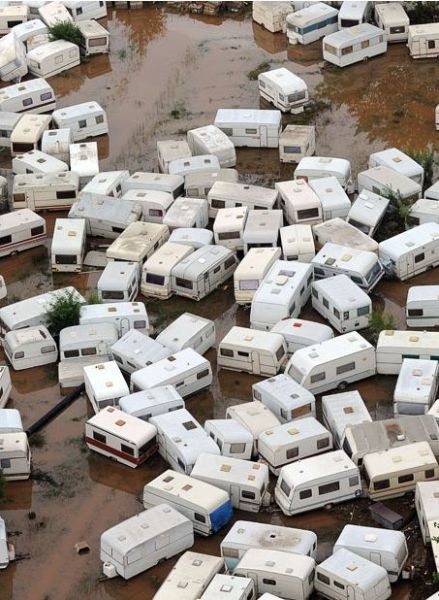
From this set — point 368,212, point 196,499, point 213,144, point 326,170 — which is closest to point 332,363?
point 196,499

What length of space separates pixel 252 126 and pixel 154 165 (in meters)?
5.05

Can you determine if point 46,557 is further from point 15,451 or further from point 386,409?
point 386,409

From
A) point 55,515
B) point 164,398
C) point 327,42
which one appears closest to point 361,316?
point 164,398

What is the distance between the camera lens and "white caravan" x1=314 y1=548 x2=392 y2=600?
121ft

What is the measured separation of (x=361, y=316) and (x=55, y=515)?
14321 mm

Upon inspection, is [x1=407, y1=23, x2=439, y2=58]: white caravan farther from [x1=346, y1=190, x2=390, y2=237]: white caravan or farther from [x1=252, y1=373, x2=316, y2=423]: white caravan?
[x1=252, y1=373, x2=316, y2=423]: white caravan

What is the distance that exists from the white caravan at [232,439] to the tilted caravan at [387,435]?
10.5 feet

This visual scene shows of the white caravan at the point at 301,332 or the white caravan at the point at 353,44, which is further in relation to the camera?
the white caravan at the point at 353,44

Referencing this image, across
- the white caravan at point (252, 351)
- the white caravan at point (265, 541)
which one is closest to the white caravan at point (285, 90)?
the white caravan at point (252, 351)

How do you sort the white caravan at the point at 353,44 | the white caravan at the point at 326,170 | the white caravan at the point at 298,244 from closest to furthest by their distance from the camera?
the white caravan at the point at 298,244 < the white caravan at the point at 326,170 < the white caravan at the point at 353,44

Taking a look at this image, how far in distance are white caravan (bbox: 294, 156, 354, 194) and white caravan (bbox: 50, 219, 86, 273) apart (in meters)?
10.4

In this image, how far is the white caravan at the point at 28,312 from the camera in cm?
4934

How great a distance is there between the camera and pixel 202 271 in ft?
168

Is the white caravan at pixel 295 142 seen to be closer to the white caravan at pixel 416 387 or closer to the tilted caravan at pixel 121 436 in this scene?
the white caravan at pixel 416 387
